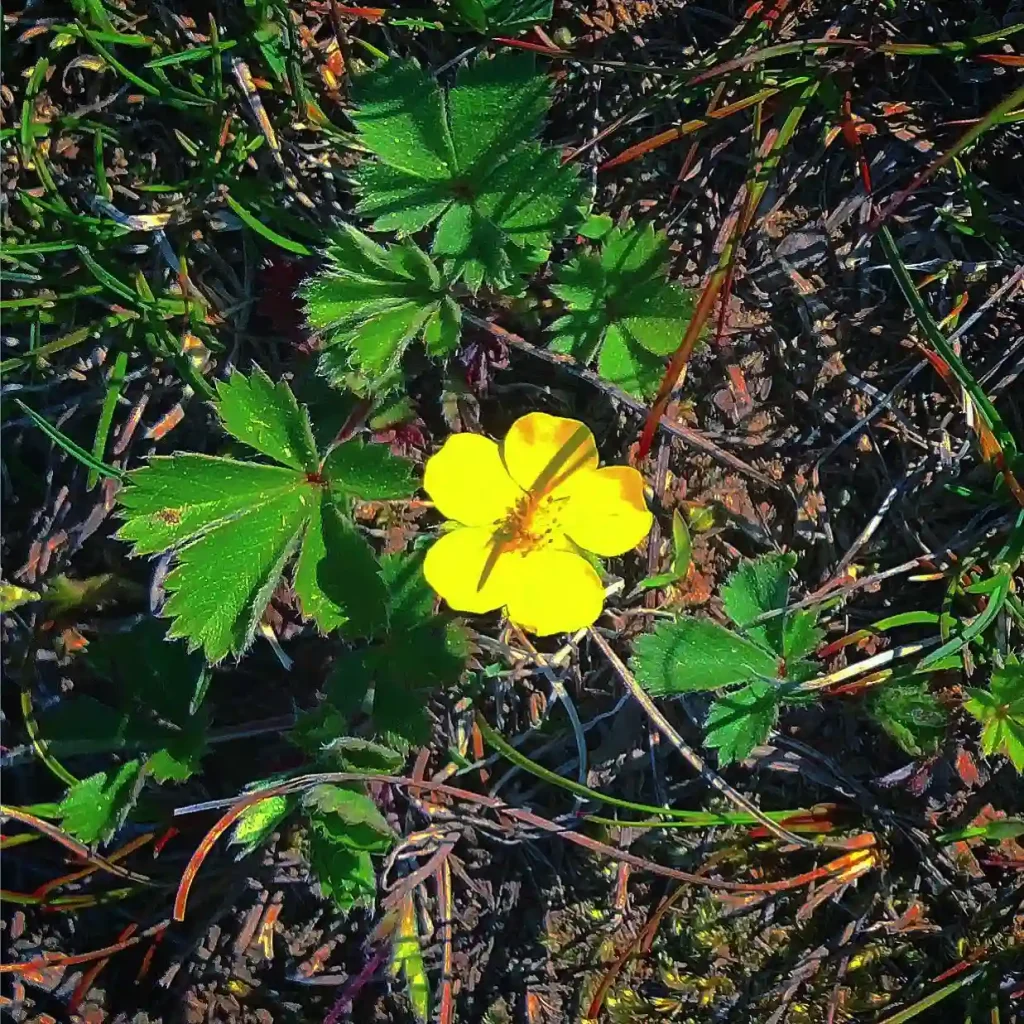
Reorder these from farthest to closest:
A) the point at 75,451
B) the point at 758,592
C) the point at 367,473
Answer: the point at 758,592
the point at 75,451
the point at 367,473

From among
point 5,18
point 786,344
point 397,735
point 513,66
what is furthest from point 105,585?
point 786,344

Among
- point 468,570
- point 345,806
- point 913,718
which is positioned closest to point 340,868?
point 345,806

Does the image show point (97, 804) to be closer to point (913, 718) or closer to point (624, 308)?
point (624, 308)

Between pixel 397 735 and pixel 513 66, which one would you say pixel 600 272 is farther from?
pixel 397 735

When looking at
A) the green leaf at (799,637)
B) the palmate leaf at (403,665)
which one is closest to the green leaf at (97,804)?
the palmate leaf at (403,665)

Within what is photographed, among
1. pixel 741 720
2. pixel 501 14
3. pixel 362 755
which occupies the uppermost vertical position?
pixel 501 14

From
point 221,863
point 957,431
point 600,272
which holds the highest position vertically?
point 600,272
